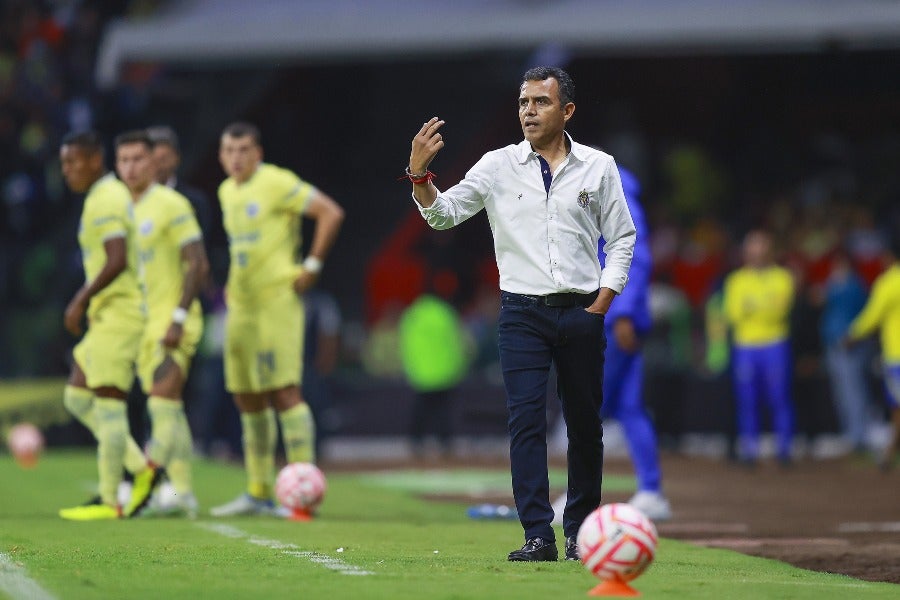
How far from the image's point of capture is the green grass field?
21.6 feet

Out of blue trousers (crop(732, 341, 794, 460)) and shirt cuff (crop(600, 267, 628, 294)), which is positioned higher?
shirt cuff (crop(600, 267, 628, 294))

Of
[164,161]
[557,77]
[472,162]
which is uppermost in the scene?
[472,162]

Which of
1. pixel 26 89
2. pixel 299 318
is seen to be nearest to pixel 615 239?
pixel 299 318

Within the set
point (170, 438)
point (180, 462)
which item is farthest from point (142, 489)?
point (180, 462)

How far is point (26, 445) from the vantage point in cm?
1811

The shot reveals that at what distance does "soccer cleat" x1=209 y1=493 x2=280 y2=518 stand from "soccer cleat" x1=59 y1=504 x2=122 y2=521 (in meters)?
0.69

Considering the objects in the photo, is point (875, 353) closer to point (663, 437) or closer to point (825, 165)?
point (663, 437)

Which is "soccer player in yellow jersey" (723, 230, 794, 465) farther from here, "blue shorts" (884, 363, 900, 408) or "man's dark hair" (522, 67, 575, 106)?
"man's dark hair" (522, 67, 575, 106)

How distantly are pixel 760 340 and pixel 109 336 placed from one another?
9750 millimetres

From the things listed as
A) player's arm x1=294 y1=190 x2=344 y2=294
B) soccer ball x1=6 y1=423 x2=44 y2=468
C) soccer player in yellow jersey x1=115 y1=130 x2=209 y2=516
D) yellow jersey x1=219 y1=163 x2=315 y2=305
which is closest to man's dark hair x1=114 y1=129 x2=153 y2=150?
soccer player in yellow jersey x1=115 y1=130 x2=209 y2=516

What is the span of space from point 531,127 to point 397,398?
1535cm

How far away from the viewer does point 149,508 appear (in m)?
11.2

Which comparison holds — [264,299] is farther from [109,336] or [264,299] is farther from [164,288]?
[109,336]

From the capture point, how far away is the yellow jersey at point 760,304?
1853 centimetres
